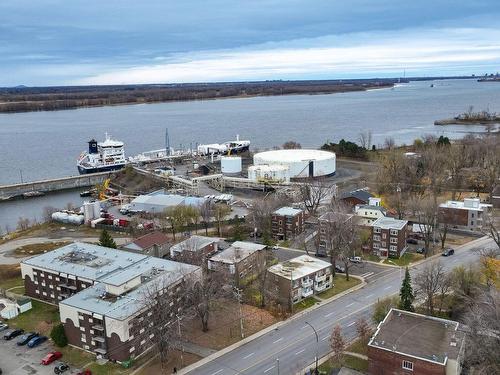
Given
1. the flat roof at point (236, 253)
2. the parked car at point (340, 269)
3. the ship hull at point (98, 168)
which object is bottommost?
the parked car at point (340, 269)

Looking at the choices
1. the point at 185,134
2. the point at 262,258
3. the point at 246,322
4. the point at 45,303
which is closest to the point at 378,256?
the point at 262,258

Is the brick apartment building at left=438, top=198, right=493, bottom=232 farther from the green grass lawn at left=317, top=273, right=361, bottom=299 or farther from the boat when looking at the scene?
the boat

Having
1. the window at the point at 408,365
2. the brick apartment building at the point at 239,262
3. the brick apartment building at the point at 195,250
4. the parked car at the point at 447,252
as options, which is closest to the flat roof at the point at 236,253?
the brick apartment building at the point at 239,262

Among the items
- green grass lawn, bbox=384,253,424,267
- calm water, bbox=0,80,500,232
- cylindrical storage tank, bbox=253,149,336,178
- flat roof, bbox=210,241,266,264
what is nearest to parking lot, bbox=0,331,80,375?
flat roof, bbox=210,241,266,264

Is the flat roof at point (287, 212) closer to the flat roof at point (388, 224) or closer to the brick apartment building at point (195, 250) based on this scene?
the brick apartment building at point (195, 250)

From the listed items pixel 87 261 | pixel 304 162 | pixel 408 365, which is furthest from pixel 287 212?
pixel 304 162

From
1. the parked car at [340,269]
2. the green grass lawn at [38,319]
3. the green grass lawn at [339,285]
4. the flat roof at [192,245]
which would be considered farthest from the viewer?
the flat roof at [192,245]

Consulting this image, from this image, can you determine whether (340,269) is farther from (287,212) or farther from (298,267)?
(287,212)
